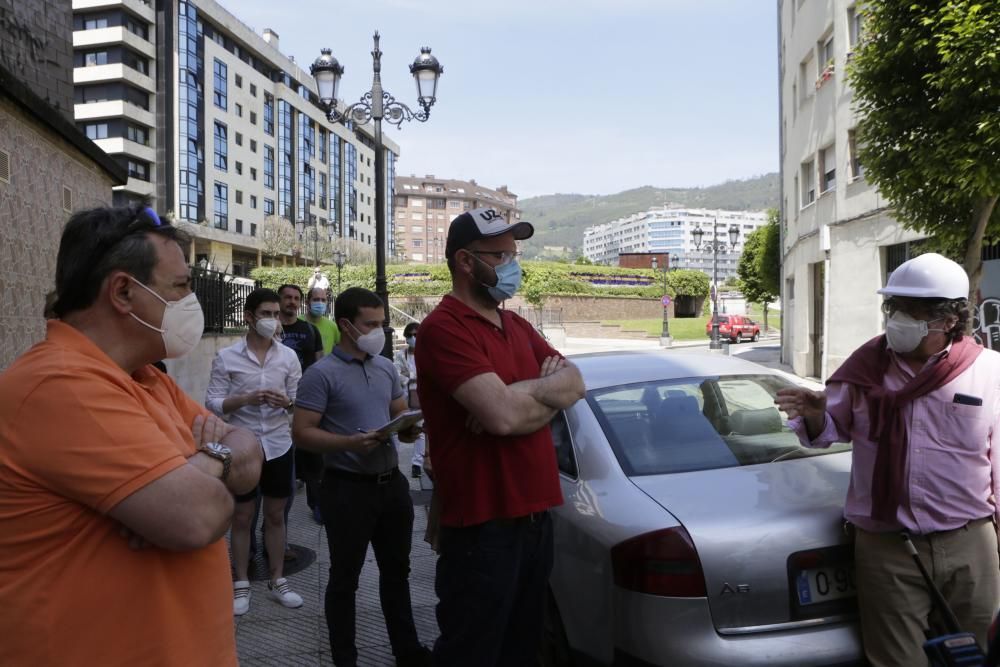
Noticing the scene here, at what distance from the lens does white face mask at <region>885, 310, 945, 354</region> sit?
9.01ft

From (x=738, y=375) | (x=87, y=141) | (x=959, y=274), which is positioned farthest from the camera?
(x=87, y=141)

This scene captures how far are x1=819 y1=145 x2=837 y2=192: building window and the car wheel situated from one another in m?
18.6

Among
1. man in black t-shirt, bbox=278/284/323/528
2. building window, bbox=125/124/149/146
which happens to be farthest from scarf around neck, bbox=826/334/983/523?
building window, bbox=125/124/149/146

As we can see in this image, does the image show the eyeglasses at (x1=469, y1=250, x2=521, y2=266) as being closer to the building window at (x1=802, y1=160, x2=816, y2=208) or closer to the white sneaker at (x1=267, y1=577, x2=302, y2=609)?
the white sneaker at (x1=267, y1=577, x2=302, y2=609)

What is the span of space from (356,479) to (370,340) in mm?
728

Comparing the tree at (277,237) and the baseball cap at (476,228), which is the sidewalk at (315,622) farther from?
the tree at (277,237)

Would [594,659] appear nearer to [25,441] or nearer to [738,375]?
[738,375]

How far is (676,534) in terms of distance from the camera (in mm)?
2838

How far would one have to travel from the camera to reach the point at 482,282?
286 centimetres

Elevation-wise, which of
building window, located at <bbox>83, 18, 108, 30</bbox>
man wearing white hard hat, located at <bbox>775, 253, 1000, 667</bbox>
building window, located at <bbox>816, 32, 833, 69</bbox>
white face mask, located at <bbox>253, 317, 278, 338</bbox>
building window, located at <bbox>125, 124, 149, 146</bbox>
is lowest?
man wearing white hard hat, located at <bbox>775, 253, 1000, 667</bbox>

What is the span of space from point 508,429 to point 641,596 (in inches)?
34.2

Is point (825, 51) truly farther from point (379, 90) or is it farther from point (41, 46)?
point (41, 46)

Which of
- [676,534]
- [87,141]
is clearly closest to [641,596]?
[676,534]

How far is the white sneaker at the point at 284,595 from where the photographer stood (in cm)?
495
